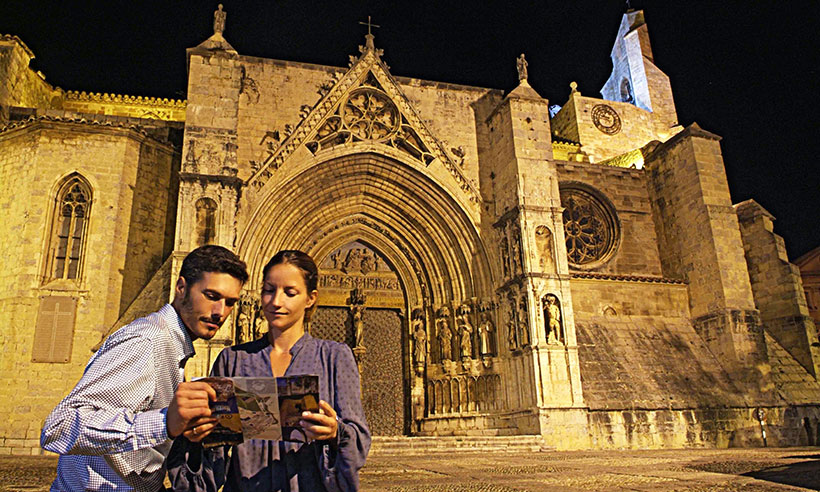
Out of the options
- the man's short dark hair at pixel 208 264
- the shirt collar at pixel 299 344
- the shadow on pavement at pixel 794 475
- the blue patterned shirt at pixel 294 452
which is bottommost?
the shadow on pavement at pixel 794 475

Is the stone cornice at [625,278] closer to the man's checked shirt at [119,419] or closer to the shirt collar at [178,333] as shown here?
the shirt collar at [178,333]

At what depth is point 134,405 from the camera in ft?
6.52

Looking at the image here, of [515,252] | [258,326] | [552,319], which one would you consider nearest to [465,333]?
[552,319]

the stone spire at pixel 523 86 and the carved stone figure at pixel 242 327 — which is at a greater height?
the stone spire at pixel 523 86

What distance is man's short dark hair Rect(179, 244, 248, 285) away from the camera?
7.63ft

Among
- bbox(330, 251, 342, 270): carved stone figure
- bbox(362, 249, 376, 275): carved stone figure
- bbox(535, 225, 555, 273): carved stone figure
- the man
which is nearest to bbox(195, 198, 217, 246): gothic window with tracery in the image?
bbox(330, 251, 342, 270): carved stone figure

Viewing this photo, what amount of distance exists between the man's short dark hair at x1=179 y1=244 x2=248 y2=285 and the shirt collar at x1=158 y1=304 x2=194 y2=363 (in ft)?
0.45

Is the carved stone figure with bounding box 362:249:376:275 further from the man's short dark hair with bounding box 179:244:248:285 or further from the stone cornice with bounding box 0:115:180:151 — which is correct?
the man's short dark hair with bounding box 179:244:248:285

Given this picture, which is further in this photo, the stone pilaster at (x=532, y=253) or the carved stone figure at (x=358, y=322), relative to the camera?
the carved stone figure at (x=358, y=322)

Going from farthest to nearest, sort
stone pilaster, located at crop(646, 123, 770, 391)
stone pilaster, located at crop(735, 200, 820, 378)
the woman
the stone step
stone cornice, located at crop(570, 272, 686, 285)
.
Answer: stone pilaster, located at crop(735, 200, 820, 378), stone cornice, located at crop(570, 272, 686, 285), stone pilaster, located at crop(646, 123, 770, 391), the stone step, the woman

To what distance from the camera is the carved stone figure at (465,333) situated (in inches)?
506

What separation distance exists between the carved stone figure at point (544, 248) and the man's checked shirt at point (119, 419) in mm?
10934

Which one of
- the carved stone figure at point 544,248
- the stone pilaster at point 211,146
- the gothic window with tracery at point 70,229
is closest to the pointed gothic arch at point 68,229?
the gothic window with tracery at point 70,229

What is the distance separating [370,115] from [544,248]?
5.02m
